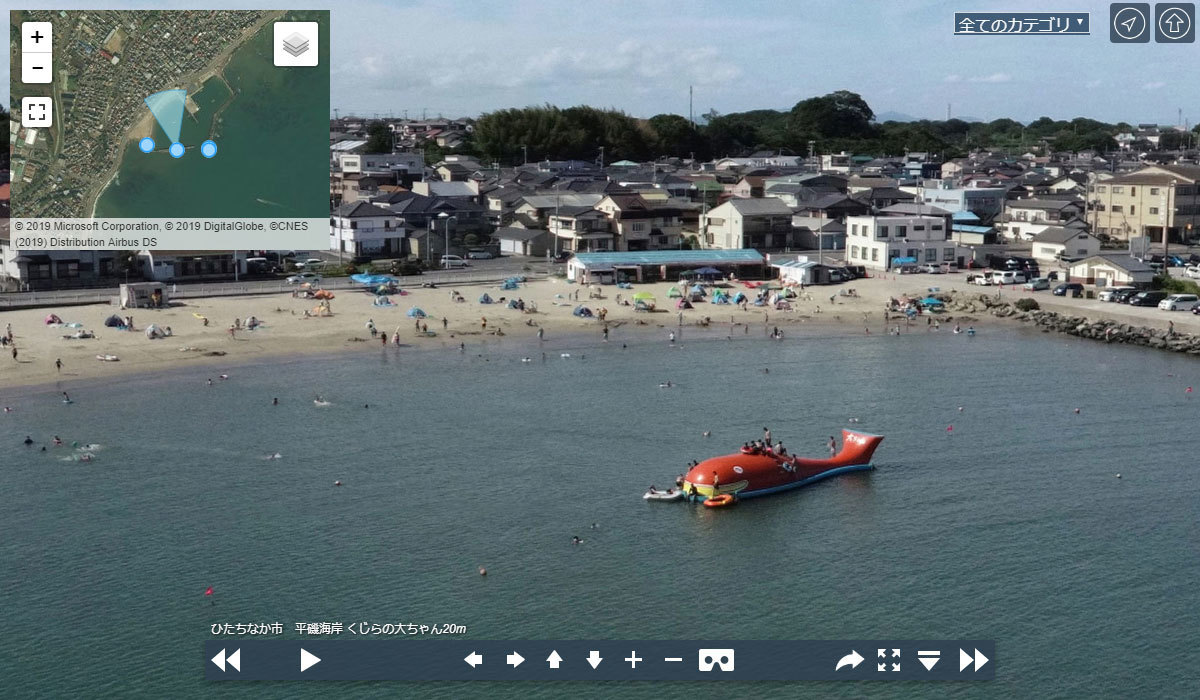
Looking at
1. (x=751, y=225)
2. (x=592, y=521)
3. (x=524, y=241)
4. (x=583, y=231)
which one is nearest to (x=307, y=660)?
(x=592, y=521)

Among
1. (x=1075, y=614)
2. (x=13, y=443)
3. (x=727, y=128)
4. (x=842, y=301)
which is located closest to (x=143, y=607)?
(x=13, y=443)

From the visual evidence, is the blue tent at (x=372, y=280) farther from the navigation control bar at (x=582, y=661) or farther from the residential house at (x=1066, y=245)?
the navigation control bar at (x=582, y=661)

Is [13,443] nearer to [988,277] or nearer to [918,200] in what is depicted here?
[988,277]

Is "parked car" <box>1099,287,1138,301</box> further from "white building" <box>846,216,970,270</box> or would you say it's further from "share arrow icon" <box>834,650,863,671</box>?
"share arrow icon" <box>834,650,863,671</box>

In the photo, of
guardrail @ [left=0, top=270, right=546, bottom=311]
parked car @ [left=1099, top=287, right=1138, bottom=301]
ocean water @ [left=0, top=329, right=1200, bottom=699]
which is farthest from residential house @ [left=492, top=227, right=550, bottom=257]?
parked car @ [left=1099, top=287, right=1138, bottom=301]

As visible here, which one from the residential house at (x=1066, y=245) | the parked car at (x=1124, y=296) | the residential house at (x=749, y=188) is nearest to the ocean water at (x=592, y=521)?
the parked car at (x=1124, y=296)

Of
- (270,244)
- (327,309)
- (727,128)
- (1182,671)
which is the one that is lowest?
(1182,671)
